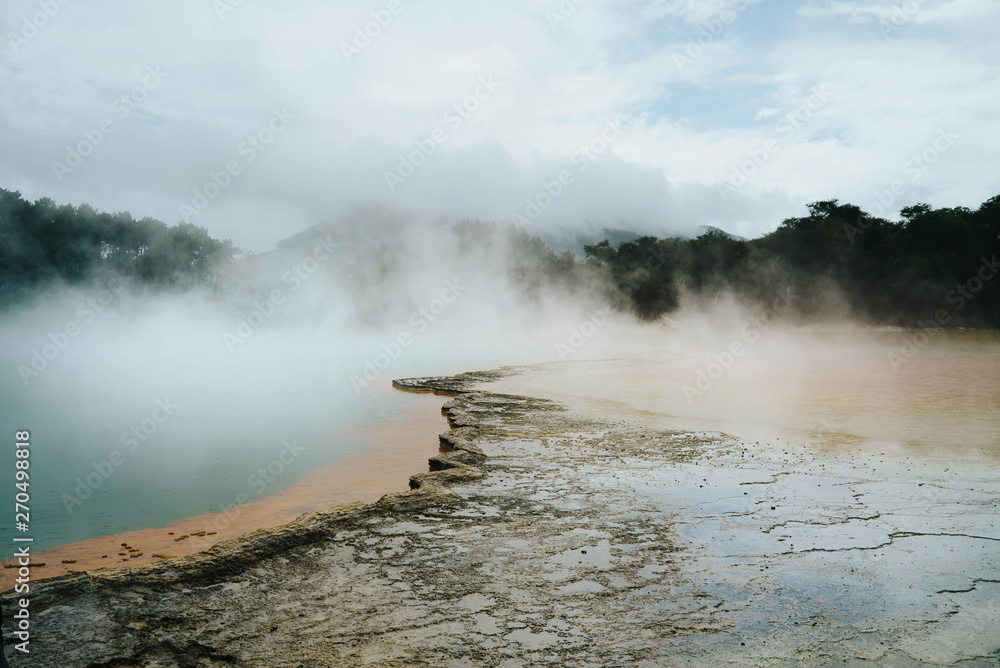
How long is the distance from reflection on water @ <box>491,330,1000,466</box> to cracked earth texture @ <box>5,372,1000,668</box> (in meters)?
2.41

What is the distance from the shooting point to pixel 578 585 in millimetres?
3566

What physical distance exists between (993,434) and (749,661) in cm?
726

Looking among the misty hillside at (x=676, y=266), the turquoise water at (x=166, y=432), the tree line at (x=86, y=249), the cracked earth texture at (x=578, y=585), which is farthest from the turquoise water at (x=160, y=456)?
the tree line at (x=86, y=249)

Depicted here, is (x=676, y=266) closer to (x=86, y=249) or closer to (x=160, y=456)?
(x=160, y=456)

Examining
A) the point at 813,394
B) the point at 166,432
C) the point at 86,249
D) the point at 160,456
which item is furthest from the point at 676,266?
the point at 86,249

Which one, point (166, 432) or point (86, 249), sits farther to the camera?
point (86, 249)

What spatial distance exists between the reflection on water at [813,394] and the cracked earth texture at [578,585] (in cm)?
241

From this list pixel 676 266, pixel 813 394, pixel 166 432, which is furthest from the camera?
pixel 676 266

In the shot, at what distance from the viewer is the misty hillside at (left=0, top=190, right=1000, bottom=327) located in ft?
116

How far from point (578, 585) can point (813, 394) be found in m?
Result: 10.3

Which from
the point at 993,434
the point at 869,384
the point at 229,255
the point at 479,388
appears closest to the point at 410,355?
the point at 479,388

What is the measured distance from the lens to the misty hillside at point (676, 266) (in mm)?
35406

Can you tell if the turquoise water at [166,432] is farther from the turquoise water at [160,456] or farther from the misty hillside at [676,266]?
the misty hillside at [676,266]

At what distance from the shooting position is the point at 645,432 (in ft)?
27.2
